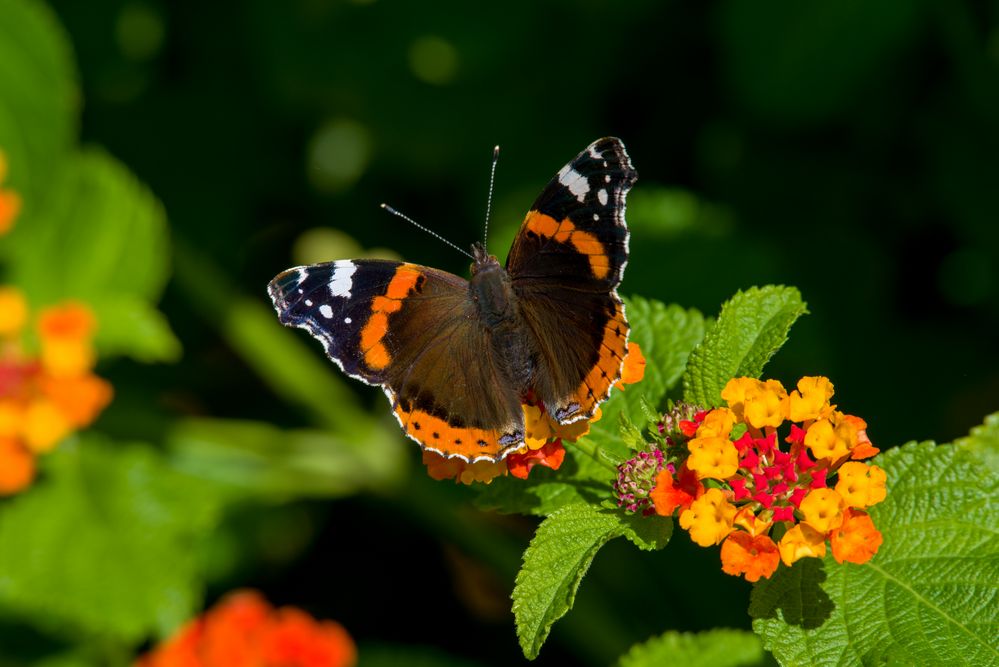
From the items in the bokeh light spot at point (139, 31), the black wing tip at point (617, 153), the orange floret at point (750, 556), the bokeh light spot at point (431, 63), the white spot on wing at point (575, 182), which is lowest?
the bokeh light spot at point (139, 31)

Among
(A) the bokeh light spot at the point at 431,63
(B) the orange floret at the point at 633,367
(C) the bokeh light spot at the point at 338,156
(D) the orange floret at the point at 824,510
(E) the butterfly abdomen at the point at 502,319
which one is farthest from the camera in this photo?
(C) the bokeh light spot at the point at 338,156

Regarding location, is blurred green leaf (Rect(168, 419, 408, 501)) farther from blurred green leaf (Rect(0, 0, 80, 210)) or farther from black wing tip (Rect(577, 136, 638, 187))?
black wing tip (Rect(577, 136, 638, 187))

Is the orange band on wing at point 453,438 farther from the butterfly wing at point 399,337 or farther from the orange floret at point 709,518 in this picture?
the orange floret at point 709,518

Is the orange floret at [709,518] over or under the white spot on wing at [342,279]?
over

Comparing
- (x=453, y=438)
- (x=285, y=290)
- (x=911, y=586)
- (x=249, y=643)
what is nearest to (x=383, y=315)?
(x=285, y=290)

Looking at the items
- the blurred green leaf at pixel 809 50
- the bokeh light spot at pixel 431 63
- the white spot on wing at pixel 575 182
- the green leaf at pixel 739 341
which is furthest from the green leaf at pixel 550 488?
the bokeh light spot at pixel 431 63

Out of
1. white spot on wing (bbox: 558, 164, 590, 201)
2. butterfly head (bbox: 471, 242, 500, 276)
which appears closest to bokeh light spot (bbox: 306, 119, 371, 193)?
butterfly head (bbox: 471, 242, 500, 276)

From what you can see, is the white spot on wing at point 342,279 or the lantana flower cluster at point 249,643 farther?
the lantana flower cluster at point 249,643

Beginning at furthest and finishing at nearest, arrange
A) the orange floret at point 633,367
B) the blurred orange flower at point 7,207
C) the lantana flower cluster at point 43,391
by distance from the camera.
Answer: the blurred orange flower at point 7,207 < the lantana flower cluster at point 43,391 < the orange floret at point 633,367
